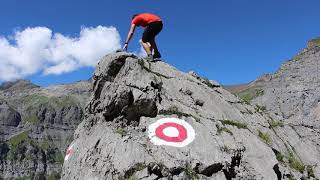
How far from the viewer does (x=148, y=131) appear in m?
20.1

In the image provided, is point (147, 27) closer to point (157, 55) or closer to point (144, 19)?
point (144, 19)

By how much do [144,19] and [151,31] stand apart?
81cm

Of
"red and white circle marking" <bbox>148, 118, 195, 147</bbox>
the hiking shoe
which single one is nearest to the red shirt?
the hiking shoe

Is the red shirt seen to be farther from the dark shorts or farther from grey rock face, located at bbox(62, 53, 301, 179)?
grey rock face, located at bbox(62, 53, 301, 179)

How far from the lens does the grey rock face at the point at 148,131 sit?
1847cm

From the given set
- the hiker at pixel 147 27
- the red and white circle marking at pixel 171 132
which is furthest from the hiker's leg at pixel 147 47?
the red and white circle marking at pixel 171 132

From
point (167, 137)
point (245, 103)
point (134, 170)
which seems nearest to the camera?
point (134, 170)

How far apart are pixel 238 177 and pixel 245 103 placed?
27.4ft

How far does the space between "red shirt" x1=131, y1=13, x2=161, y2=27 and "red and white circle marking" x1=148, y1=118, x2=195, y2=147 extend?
6661 millimetres

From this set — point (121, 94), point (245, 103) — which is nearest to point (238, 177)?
point (121, 94)

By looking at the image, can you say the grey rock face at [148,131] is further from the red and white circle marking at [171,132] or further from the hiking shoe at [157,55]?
the hiking shoe at [157,55]

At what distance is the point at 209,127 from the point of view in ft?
68.5

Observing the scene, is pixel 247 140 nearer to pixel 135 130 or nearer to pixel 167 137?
pixel 167 137

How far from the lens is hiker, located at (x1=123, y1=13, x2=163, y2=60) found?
2456 centimetres
